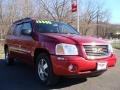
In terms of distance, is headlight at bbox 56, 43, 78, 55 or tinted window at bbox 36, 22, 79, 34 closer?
Result: headlight at bbox 56, 43, 78, 55

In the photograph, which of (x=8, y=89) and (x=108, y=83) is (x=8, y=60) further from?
(x=108, y=83)

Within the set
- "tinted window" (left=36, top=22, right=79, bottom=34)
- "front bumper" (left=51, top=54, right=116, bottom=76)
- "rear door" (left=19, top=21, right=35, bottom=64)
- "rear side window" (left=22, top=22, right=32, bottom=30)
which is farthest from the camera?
"rear side window" (left=22, top=22, right=32, bottom=30)

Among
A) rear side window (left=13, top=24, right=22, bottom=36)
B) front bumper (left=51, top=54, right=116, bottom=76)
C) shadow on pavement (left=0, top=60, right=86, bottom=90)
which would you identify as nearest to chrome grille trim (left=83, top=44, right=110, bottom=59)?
front bumper (left=51, top=54, right=116, bottom=76)

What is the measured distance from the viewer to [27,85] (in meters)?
7.54

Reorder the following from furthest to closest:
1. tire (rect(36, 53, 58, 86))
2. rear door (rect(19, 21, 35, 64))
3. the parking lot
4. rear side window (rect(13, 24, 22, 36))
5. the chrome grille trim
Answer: rear side window (rect(13, 24, 22, 36)) < rear door (rect(19, 21, 35, 64)) < the parking lot < tire (rect(36, 53, 58, 86)) < the chrome grille trim

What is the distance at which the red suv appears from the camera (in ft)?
22.2

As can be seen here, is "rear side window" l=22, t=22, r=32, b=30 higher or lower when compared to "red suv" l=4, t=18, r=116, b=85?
higher

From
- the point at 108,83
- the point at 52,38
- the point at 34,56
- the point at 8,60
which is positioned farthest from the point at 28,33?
the point at 8,60

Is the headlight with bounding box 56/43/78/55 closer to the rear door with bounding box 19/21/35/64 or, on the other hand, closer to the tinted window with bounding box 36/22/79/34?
the rear door with bounding box 19/21/35/64

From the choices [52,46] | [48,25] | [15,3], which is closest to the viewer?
[52,46]

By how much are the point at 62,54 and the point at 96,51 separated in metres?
0.88

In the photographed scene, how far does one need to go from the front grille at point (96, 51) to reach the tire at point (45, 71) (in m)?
0.99

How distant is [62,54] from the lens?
679 cm

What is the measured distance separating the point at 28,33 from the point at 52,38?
122cm
